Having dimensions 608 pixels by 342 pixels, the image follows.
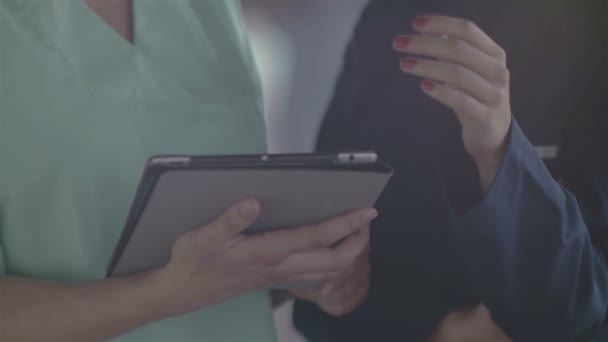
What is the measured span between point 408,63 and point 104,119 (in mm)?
230

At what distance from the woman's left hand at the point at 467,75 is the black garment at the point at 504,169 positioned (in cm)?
1

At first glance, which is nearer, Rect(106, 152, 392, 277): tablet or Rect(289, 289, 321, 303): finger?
Rect(106, 152, 392, 277): tablet

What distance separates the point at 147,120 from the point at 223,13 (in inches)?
4.7

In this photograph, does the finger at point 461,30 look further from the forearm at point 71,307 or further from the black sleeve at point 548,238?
the forearm at point 71,307

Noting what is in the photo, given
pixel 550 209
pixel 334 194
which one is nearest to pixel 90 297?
pixel 334 194

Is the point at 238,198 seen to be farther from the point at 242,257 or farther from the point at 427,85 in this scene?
the point at 427,85

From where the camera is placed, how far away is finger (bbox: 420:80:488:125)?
1.24 feet

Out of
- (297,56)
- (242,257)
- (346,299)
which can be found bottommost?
(346,299)

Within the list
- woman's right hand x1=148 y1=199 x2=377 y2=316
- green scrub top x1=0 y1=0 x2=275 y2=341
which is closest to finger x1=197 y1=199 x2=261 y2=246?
woman's right hand x1=148 y1=199 x2=377 y2=316

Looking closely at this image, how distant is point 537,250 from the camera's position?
1.33ft

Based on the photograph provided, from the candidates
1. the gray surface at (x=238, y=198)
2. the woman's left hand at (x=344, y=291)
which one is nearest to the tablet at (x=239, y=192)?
the gray surface at (x=238, y=198)

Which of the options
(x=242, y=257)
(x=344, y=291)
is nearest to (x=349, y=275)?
(x=344, y=291)

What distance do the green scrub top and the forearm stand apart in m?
0.03

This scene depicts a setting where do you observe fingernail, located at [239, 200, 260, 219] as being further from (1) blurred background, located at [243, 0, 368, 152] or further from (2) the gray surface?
(1) blurred background, located at [243, 0, 368, 152]
